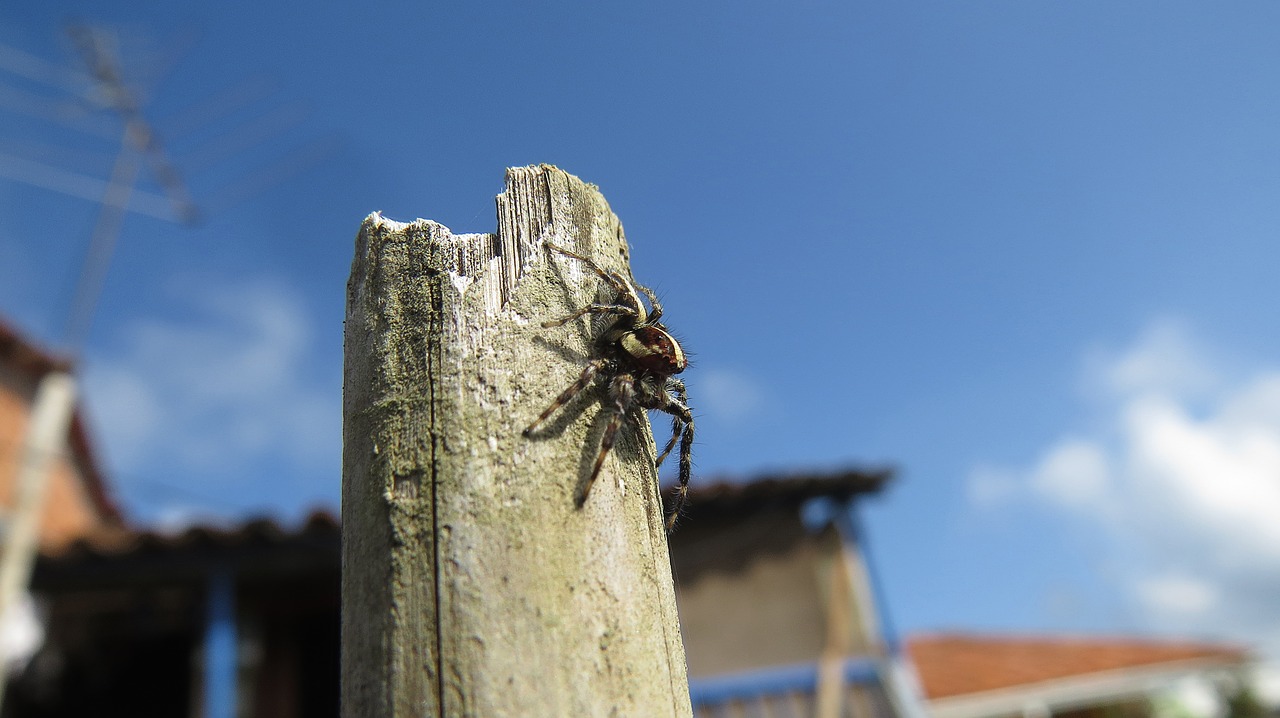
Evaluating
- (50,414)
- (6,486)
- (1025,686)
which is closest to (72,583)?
(50,414)

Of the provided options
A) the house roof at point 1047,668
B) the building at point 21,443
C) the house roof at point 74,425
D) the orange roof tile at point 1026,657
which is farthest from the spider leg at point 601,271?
the building at point 21,443

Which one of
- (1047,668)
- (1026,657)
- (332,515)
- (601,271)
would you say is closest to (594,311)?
(601,271)

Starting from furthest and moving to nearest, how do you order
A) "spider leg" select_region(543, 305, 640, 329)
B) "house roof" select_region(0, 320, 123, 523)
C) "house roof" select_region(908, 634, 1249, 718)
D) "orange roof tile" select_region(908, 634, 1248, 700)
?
"house roof" select_region(0, 320, 123, 523) < "orange roof tile" select_region(908, 634, 1248, 700) < "house roof" select_region(908, 634, 1249, 718) < "spider leg" select_region(543, 305, 640, 329)

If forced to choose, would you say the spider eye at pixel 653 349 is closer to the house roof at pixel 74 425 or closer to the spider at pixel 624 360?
the spider at pixel 624 360

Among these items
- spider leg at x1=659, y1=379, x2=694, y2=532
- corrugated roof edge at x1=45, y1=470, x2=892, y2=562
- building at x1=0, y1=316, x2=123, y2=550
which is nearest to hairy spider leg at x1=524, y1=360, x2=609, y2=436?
spider leg at x1=659, y1=379, x2=694, y2=532

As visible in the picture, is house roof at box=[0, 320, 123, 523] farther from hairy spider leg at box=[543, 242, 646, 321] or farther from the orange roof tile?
the orange roof tile

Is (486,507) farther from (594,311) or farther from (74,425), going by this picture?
(74,425)
